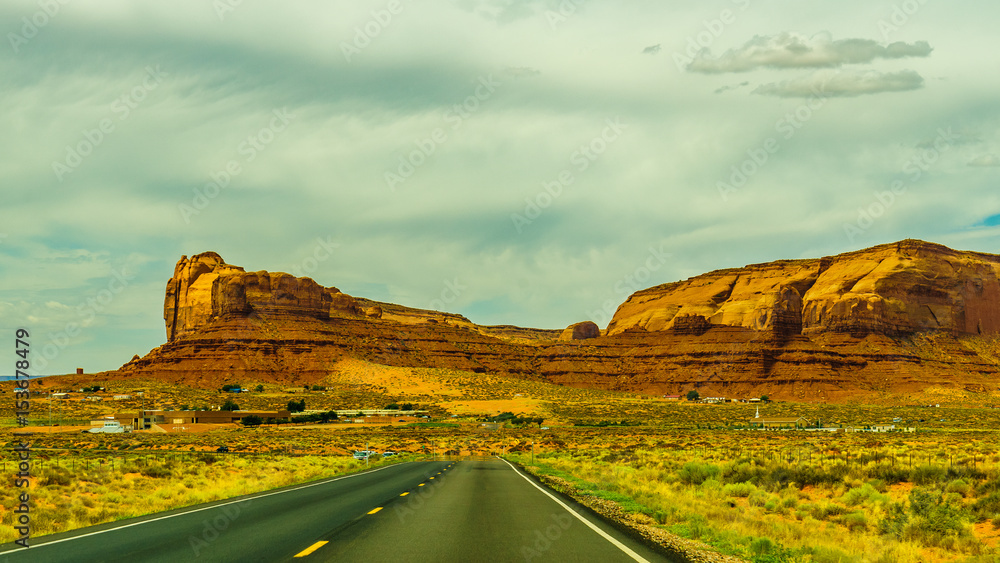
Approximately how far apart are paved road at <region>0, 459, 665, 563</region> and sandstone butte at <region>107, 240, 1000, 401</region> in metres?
125

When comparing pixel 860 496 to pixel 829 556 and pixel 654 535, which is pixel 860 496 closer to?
pixel 654 535

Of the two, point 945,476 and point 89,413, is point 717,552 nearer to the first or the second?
point 945,476

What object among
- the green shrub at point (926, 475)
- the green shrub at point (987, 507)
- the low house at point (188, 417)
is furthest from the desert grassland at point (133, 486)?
the low house at point (188, 417)

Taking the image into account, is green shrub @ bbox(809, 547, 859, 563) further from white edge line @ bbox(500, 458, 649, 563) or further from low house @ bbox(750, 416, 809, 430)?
low house @ bbox(750, 416, 809, 430)

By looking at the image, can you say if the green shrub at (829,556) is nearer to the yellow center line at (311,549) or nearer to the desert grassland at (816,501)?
the desert grassland at (816,501)

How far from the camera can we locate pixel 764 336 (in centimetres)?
15675

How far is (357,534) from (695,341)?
15885 centimetres

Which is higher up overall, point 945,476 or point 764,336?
point 764,336

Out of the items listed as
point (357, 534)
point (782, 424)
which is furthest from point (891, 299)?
point (357, 534)

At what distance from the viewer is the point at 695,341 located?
166 m

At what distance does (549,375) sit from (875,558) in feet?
508

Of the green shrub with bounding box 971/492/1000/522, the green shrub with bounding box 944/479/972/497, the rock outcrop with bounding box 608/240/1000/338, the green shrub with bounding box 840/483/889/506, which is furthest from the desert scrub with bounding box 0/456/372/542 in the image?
the rock outcrop with bounding box 608/240/1000/338

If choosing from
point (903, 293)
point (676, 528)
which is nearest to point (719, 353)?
point (903, 293)

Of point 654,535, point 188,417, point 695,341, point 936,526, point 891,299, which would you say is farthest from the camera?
point 695,341
